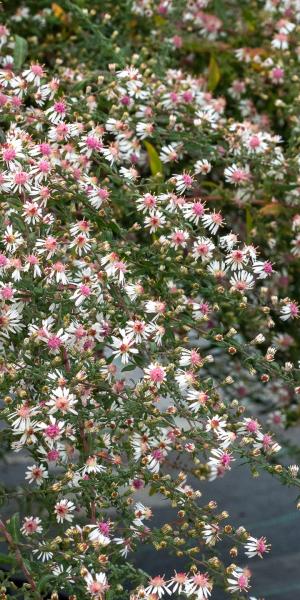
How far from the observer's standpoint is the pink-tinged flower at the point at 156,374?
1.35 m

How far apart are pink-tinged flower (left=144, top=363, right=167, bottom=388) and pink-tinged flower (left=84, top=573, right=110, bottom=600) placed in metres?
0.27

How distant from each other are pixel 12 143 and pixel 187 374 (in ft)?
1.42

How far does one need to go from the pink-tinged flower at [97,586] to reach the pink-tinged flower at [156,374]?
0.27 meters

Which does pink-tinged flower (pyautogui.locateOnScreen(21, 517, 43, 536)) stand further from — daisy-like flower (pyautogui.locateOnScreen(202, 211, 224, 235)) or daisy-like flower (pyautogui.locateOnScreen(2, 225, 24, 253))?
daisy-like flower (pyautogui.locateOnScreen(202, 211, 224, 235))

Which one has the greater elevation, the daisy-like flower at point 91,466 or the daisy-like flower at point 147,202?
the daisy-like flower at point 147,202

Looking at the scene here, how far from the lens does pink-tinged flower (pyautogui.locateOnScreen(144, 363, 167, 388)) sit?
135 centimetres

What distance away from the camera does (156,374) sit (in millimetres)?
1352

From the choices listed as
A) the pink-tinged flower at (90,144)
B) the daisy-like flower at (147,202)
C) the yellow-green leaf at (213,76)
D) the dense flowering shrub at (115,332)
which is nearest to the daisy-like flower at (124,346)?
the dense flowering shrub at (115,332)

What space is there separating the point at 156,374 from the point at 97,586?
0.30 metres

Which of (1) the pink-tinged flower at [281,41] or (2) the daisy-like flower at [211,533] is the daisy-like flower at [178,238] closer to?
(2) the daisy-like flower at [211,533]

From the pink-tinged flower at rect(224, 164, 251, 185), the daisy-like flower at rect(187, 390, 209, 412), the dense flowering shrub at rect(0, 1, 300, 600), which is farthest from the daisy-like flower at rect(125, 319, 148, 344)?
the pink-tinged flower at rect(224, 164, 251, 185)

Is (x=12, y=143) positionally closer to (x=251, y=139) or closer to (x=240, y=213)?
(x=251, y=139)

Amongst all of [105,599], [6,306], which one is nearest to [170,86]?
[6,306]

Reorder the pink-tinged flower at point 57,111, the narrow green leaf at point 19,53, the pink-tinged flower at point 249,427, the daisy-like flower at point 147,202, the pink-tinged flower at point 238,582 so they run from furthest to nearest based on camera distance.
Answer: the narrow green leaf at point 19,53 < the pink-tinged flower at point 57,111 < the daisy-like flower at point 147,202 < the pink-tinged flower at point 249,427 < the pink-tinged flower at point 238,582
